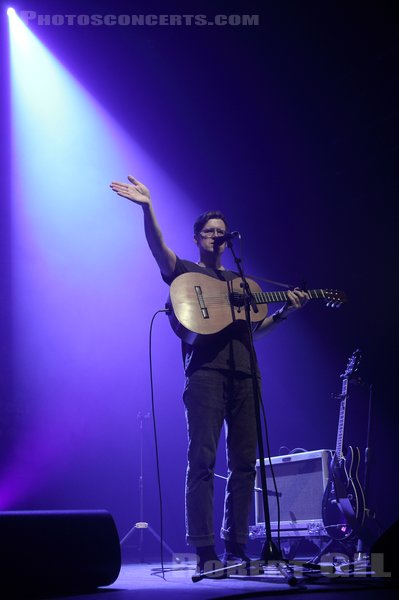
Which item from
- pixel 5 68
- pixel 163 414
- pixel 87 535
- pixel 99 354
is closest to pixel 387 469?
pixel 163 414

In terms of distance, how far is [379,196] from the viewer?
6.75 meters

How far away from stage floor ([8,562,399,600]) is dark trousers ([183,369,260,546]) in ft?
1.01

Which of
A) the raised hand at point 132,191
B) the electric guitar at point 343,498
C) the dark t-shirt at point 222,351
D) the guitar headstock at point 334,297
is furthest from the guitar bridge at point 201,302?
the electric guitar at point 343,498

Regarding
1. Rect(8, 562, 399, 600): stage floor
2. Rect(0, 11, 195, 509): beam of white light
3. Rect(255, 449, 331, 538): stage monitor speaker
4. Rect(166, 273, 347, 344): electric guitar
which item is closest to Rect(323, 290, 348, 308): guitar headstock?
Rect(166, 273, 347, 344): electric guitar

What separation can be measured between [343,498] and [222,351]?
78.2 inches

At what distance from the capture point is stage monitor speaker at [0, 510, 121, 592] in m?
2.66

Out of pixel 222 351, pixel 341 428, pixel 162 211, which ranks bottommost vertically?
pixel 341 428

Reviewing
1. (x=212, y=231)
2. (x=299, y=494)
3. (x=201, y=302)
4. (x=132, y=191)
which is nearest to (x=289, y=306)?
(x=201, y=302)

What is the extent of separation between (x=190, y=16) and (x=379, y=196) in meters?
2.52

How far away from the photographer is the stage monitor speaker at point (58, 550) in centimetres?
266

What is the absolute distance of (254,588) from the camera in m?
2.73

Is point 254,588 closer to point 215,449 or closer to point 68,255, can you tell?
point 215,449

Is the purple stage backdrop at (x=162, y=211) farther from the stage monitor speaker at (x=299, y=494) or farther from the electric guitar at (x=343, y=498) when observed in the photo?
the electric guitar at (x=343, y=498)

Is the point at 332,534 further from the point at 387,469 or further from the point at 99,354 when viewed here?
the point at 99,354
